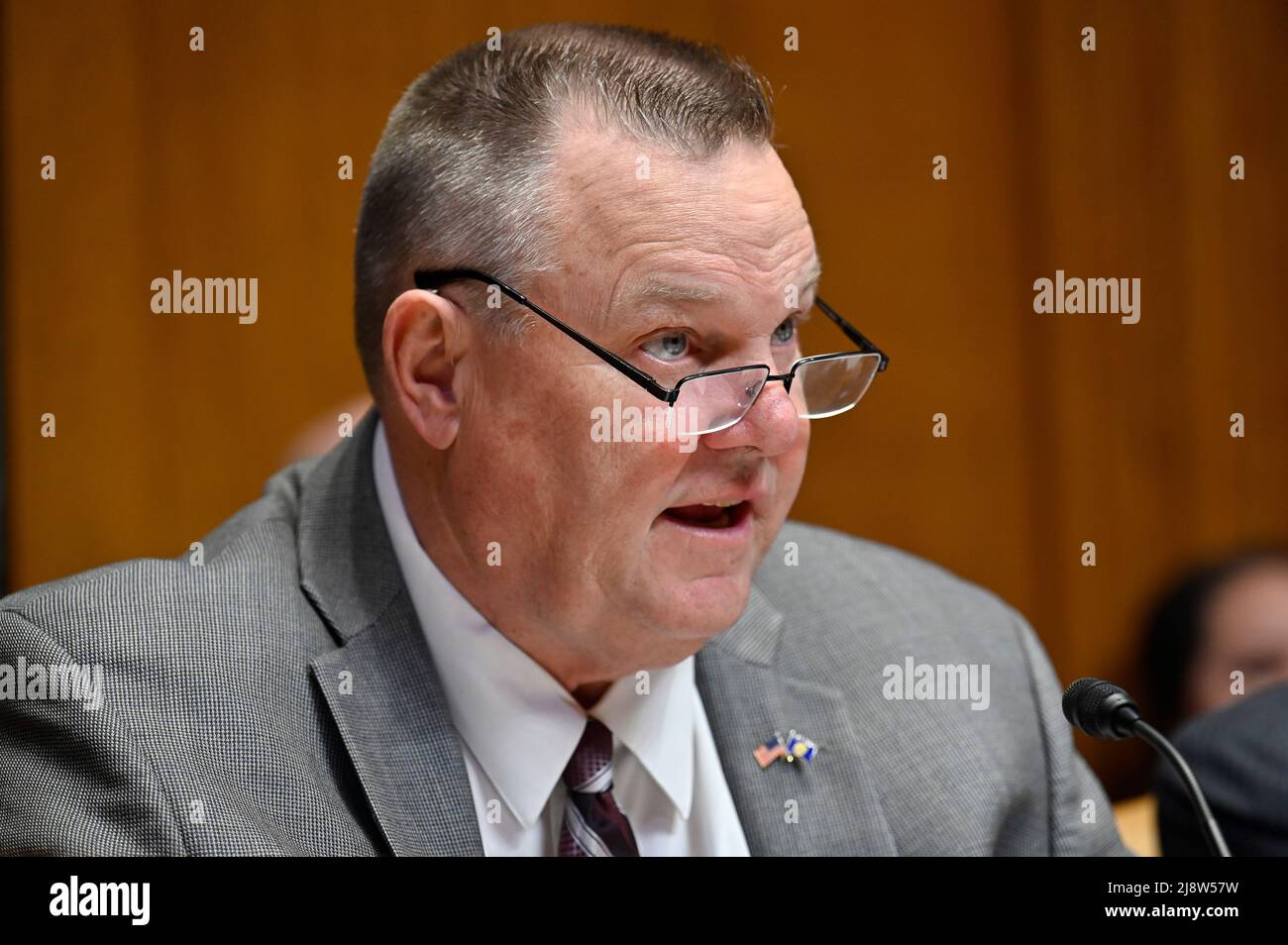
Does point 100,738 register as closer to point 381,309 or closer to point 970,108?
point 381,309

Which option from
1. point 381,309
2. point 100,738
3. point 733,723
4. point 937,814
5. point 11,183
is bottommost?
point 937,814

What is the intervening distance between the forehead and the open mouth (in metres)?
0.22

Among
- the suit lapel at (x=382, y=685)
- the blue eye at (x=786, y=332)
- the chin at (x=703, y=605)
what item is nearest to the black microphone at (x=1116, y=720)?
the chin at (x=703, y=605)

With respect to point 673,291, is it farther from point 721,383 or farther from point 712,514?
point 712,514

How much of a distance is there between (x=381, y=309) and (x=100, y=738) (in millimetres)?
535

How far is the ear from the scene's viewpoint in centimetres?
146

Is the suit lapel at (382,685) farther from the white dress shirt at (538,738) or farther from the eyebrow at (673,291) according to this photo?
the eyebrow at (673,291)

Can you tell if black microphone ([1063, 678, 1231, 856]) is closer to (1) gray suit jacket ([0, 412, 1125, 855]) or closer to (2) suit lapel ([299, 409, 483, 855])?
(1) gray suit jacket ([0, 412, 1125, 855])

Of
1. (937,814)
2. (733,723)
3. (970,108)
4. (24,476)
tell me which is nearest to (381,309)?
(733,723)

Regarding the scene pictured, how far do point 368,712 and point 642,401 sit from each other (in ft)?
1.36

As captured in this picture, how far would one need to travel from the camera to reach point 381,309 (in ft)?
5.08

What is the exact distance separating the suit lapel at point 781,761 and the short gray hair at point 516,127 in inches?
20.4

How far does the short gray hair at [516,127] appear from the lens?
141cm
